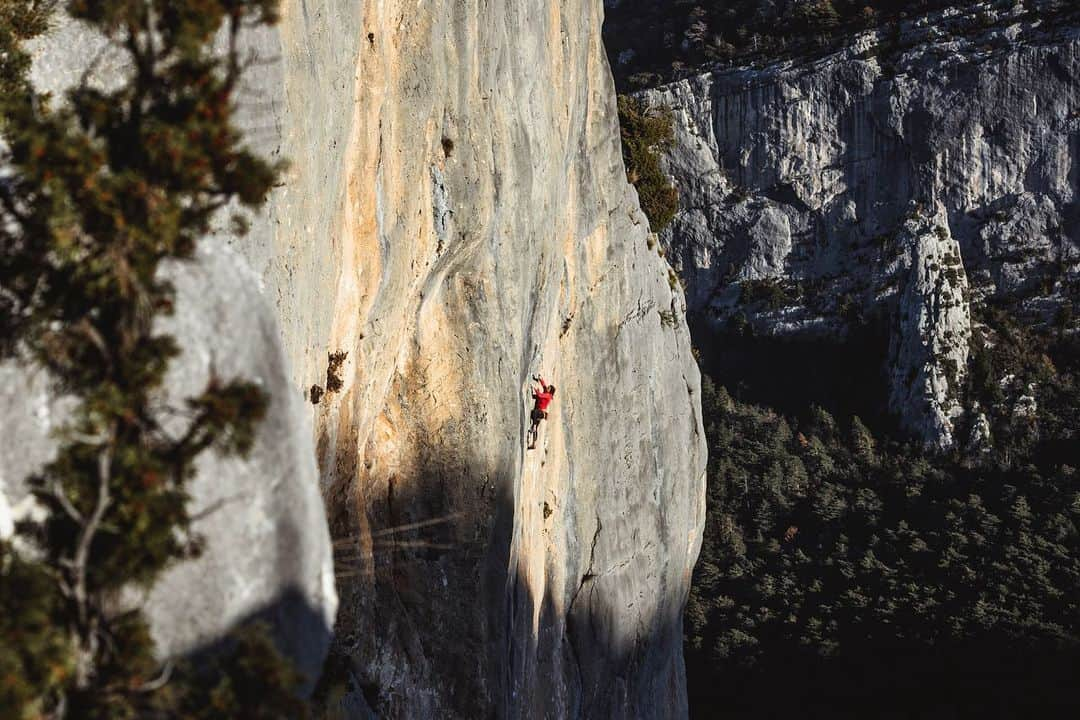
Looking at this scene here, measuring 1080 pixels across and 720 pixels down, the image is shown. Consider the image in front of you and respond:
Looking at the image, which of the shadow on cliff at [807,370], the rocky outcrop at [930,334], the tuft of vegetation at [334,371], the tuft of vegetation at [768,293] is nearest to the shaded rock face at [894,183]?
the rocky outcrop at [930,334]

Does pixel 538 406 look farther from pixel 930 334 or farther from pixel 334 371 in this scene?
pixel 930 334

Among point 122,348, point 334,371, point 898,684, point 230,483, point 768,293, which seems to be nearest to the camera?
point 122,348

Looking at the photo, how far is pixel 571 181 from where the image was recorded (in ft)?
75.8

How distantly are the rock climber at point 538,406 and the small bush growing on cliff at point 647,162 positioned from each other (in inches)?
554

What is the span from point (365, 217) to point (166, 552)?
888cm

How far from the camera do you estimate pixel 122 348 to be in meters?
5.21

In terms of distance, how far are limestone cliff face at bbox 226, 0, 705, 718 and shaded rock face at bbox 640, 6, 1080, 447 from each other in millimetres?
45107

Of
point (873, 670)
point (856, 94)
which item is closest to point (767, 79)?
point (856, 94)

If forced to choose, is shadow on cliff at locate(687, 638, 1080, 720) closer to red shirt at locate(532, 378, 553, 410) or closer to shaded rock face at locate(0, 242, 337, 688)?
red shirt at locate(532, 378, 553, 410)

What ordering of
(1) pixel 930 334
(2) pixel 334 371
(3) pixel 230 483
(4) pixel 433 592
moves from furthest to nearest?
1. (1) pixel 930 334
2. (4) pixel 433 592
3. (2) pixel 334 371
4. (3) pixel 230 483

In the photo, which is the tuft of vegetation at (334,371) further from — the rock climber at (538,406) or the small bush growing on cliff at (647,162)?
the small bush growing on cliff at (647,162)

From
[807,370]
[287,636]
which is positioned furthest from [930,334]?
[287,636]

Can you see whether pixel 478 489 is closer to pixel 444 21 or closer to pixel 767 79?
pixel 444 21

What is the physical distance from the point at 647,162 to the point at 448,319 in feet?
62.0
